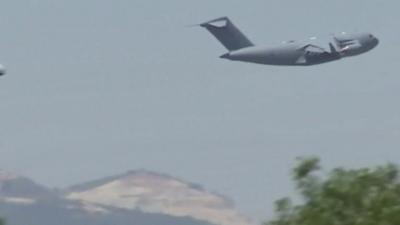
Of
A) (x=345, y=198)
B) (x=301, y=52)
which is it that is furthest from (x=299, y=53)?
(x=345, y=198)

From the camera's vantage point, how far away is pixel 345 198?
76.4 m

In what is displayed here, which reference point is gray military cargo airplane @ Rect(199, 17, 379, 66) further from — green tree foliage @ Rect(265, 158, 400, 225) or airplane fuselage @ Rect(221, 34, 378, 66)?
green tree foliage @ Rect(265, 158, 400, 225)

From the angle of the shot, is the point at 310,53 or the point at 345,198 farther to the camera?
the point at 310,53

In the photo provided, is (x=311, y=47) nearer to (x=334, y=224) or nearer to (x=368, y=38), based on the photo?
(x=368, y=38)

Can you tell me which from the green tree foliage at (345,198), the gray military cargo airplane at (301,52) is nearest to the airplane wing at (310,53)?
the gray military cargo airplane at (301,52)

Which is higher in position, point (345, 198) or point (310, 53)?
point (310, 53)

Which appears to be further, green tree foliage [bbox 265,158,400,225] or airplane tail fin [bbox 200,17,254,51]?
airplane tail fin [bbox 200,17,254,51]

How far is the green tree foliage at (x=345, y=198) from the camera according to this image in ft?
241

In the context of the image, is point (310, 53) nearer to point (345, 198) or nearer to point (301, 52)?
point (301, 52)

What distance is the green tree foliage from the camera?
2896 inches

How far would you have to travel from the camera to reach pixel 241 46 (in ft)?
535

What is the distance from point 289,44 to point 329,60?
4.01 metres

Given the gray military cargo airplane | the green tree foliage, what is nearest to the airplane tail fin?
the gray military cargo airplane

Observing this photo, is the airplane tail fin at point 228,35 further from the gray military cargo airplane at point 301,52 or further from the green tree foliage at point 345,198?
the green tree foliage at point 345,198
